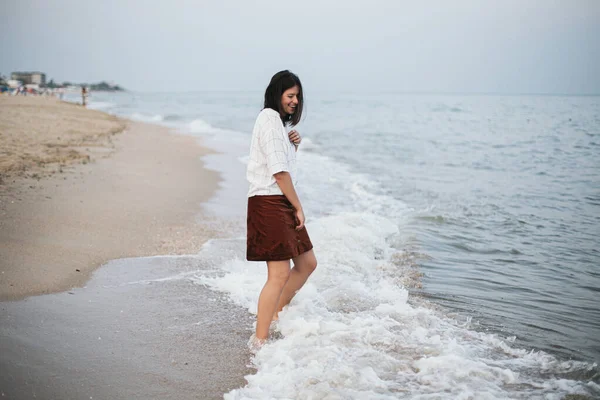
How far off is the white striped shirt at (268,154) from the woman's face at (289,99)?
0.10m

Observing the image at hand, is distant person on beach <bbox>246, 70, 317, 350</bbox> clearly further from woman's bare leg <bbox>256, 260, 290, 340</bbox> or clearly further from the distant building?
the distant building

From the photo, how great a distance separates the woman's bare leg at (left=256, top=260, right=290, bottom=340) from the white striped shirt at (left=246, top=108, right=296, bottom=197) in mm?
555

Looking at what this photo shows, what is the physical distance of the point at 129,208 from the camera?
738 centimetres

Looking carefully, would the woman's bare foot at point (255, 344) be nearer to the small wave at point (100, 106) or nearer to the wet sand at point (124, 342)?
the wet sand at point (124, 342)

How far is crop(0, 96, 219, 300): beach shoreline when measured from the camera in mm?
4777

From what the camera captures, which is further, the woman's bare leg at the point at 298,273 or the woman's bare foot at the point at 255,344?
the woman's bare leg at the point at 298,273

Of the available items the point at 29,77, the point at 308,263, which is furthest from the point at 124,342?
the point at 29,77

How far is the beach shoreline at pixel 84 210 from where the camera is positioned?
478 centimetres

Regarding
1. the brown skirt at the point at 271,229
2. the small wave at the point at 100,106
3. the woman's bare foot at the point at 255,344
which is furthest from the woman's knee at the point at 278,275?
the small wave at the point at 100,106

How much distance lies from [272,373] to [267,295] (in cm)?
60

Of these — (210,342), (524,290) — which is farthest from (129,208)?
(524,290)

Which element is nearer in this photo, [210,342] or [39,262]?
[210,342]

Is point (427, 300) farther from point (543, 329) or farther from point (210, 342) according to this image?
point (210, 342)

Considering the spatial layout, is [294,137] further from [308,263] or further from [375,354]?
[375,354]
